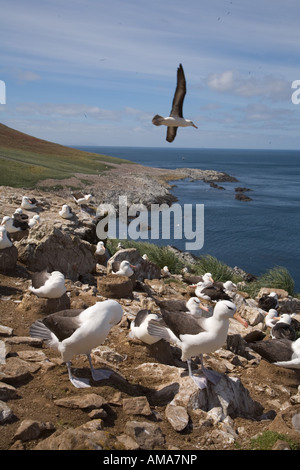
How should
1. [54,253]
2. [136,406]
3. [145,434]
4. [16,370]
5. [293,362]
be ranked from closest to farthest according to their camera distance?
1. [145,434]
2. [136,406]
3. [16,370]
4. [293,362]
5. [54,253]

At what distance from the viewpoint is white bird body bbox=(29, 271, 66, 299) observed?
8.04m

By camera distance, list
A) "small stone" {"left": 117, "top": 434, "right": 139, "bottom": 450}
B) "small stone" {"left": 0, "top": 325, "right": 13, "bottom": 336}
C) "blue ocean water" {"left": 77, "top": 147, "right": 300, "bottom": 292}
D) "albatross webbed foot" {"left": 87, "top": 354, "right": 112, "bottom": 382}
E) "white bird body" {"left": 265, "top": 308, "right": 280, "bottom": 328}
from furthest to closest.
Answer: "blue ocean water" {"left": 77, "top": 147, "right": 300, "bottom": 292} < "white bird body" {"left": 265, "top": 308, "right": 280, "bottom": 328} < "small stone" {"left": 0, "top": 325, "right": 13, "bottom": 336} < "albatross webbed foot" {"left": 87, "top": 354, "right": 112, "bottom": 382} < "small stone" {"left": 117, "top": 434, "right": 139, "bottom": 450}

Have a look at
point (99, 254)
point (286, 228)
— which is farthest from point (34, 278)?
point (286, 228)

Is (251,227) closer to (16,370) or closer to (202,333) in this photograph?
(202,333)

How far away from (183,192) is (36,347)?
6155 cm

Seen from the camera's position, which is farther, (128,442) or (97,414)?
(97,414)

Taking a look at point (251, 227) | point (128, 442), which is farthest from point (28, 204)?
point (251, 227)

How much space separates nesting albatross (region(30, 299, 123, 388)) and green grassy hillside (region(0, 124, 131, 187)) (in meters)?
33.6

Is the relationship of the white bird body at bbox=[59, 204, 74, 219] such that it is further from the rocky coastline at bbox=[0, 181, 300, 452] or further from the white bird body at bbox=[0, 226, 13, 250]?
the rocky coastline at bbox=[0, 181, 300, 452]

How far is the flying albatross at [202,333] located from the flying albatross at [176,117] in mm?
5392

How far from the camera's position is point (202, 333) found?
6477mm

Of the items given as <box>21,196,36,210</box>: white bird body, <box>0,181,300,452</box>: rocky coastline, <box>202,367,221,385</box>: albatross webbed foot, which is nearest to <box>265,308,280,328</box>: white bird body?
<box>0,181,300,452</box>: rocky coastline

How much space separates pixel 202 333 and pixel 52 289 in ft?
9.81

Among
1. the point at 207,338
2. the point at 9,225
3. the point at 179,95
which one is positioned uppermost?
the point at 179,95
